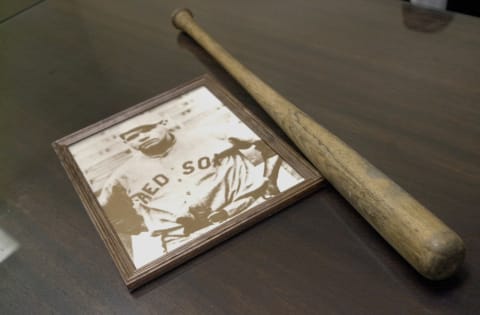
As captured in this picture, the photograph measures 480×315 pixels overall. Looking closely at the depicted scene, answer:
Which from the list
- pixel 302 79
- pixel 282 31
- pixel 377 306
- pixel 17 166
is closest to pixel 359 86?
pixel 302 79

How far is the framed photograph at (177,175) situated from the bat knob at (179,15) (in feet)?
0.67

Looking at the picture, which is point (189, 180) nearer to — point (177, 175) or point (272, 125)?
point (177, 175)

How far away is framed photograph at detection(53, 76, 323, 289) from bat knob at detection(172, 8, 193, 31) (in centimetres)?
20

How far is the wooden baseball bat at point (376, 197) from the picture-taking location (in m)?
0.49

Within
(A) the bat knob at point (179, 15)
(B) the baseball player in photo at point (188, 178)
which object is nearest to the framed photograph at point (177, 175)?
(B) the baseball player in photo at point (188, 178)

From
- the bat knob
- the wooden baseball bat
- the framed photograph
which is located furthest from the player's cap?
the bat knob

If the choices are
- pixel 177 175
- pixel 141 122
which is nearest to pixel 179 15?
pixel 141 122

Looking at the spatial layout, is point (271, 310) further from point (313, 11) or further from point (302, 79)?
point (313, 11)

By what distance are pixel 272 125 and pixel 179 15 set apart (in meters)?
0.37

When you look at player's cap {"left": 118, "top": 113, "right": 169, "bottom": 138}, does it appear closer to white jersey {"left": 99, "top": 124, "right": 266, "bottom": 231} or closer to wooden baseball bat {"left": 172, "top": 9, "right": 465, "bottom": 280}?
white jersey {"left": 99, "top": 124, "right": 266, "bottom": 231}

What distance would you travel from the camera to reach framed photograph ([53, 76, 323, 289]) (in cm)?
60

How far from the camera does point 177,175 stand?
69 cm

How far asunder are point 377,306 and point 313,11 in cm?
64

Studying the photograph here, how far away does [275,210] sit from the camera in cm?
62
